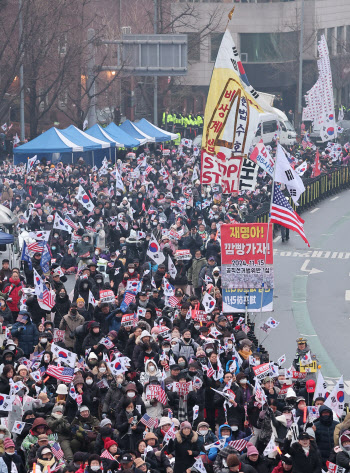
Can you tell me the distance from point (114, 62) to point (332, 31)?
22.7m

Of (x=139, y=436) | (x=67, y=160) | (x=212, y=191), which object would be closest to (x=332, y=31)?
(x=67, y=160)

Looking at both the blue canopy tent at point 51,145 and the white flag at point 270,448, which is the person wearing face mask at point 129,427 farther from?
the blue canopy tent at point 51,145

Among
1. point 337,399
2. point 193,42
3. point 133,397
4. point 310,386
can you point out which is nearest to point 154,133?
point 193,42

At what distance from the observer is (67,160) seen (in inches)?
1735

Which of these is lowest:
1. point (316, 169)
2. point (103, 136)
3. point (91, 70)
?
point (316, 169)

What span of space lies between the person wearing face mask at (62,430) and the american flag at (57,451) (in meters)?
0.48

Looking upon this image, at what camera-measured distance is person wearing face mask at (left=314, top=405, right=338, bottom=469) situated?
15.7 meters

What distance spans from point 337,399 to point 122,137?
2957 cm

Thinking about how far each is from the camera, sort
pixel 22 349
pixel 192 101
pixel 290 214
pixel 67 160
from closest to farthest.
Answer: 1. pixel 22 349
2. pixel 290 214
3. pixel 67 160
4. pixel 192 101

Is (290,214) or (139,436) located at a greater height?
(290,214)

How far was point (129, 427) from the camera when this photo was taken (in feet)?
52.1

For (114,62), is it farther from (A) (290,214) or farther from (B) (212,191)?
(A) (290,214)

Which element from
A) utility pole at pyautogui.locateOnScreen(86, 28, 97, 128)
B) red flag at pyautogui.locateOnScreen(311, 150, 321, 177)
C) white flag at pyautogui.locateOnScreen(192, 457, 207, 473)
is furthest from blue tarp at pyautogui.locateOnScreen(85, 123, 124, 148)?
white flag at pyautogui.locateOnScreen(192, 457, 207, 473)

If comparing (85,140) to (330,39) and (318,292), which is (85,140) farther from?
(330,39)
